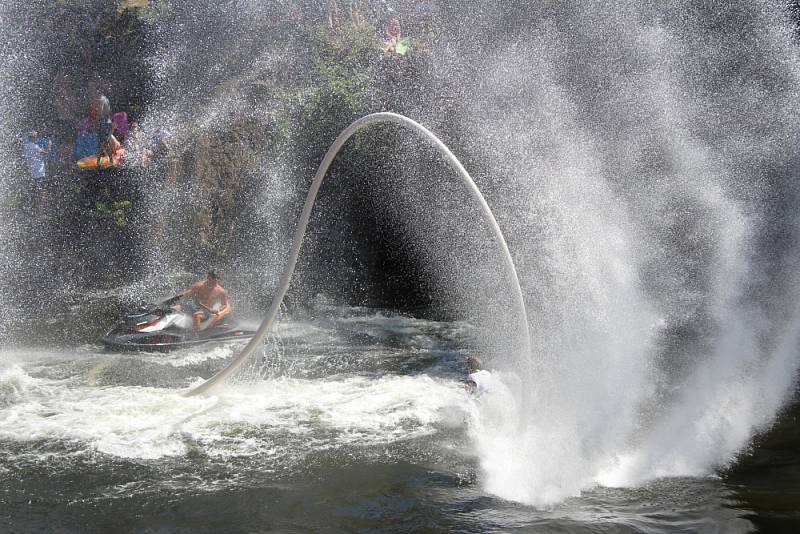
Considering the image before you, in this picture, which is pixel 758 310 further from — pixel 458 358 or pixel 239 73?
pixel 239 73

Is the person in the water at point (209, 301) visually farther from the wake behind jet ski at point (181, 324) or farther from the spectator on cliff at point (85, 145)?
the spectator on cliff at point (85, 145)

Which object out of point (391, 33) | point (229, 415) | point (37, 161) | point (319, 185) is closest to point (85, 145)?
point (37, 161)

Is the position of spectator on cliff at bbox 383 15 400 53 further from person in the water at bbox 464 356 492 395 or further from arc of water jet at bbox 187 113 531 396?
person in the water at bbox 464 356 492 395

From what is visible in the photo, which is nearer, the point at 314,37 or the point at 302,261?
the point at 302,261

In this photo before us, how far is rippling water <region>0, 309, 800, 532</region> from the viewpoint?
6.13 m

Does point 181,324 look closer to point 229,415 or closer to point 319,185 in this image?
point 229,415

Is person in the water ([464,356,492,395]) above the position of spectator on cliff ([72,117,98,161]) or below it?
below

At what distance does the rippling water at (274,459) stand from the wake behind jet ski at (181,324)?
1.26 feet

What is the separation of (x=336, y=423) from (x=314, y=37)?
44.9 feet

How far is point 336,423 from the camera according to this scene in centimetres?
860

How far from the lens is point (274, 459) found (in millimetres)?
7500

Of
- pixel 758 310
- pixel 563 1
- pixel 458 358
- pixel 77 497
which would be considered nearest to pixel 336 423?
pixel 77 497

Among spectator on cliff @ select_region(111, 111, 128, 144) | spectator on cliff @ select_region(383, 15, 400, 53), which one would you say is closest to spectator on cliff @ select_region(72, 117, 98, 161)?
spectator on cliff @ select_region(111, 111, 128, 144)

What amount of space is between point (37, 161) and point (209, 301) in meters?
11.4
